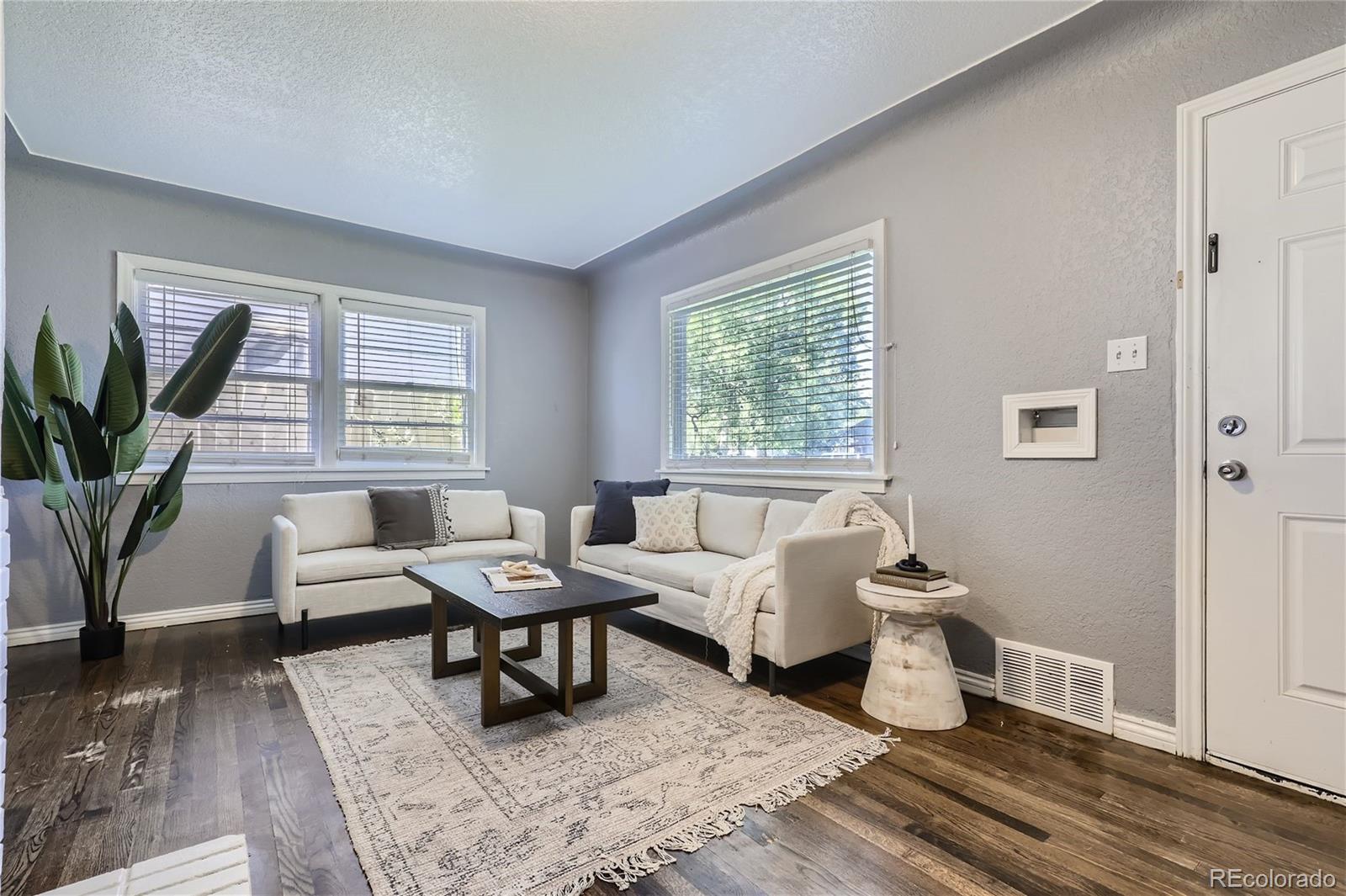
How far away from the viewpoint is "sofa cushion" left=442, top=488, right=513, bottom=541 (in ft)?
14.8

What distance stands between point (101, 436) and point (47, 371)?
0.36 metres

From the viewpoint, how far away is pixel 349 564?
3.71 metres

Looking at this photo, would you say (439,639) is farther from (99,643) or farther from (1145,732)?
(1145,732)

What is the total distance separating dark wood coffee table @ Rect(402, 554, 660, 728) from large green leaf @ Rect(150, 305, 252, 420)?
1.56 m

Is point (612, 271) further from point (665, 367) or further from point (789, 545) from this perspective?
point (789, 545)

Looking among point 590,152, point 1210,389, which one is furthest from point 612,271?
point 1210,389

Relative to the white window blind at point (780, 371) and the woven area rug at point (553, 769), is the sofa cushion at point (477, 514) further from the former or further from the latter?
the woven area rug at point (553, 769)

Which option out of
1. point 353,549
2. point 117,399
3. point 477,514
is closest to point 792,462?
point 477,514

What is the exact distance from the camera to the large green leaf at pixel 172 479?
3.58 metres

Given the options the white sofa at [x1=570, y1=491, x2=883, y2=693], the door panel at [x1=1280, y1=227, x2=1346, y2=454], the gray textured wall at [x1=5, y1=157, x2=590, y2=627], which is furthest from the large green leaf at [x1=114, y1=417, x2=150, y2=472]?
the door panel at [x1=1280, y1=227, x2=1346, y2=454]

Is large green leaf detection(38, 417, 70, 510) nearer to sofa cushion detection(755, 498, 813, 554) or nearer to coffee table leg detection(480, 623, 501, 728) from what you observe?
coffee table leg detection(480, 623, 501, 728)

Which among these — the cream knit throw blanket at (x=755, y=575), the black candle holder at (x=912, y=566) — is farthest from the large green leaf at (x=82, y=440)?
the black candle holder at (x=912, y=566)

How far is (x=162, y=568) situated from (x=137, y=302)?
1552 millimetres

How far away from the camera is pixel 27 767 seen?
2.22 meters
